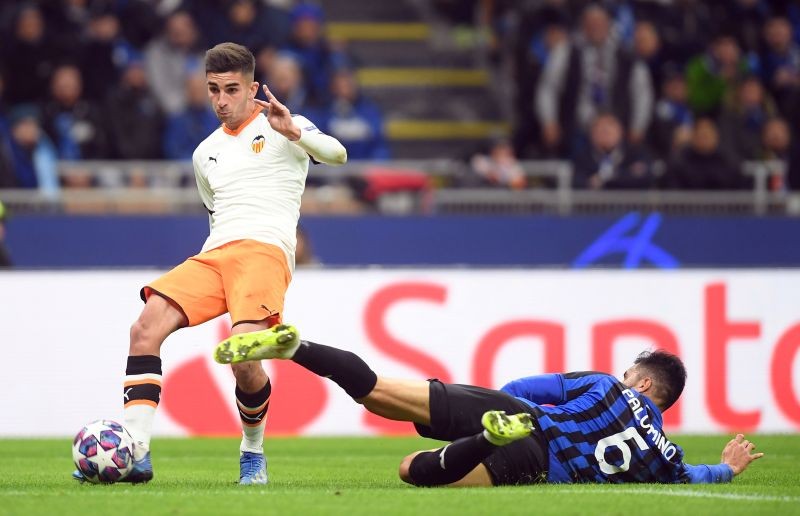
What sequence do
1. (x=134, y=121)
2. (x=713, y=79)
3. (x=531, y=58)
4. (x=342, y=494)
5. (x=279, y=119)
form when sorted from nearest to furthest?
(x=342, y=494) → (x=279, y=119) → (x=134, y=121) → (x=531, y=58) → (x=713, y=79)

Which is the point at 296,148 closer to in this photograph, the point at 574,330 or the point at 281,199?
the point at 281,199

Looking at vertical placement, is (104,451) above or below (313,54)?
below

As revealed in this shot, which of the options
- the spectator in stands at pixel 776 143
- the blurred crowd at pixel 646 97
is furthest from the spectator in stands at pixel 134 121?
the spectator in stands at pixel 776 143

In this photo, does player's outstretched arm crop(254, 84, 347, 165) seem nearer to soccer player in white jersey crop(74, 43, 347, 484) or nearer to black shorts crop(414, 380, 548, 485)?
soccer player in white jersey crop(74, 43, 347, 484)

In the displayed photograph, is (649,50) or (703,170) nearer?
(703,170)

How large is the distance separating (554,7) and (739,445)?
1106 cm

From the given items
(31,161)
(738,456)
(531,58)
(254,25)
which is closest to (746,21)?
(531,58)

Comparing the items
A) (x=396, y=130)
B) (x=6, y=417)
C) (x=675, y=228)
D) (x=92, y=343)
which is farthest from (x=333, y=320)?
(x=396, y=130)

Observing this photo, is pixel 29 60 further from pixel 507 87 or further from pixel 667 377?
pixel 667 377

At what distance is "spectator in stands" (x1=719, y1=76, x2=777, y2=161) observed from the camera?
1764 cm

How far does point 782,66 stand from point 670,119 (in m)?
2.09

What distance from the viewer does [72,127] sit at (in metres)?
15.9

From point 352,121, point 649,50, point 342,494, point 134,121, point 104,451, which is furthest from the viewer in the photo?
point 649,50

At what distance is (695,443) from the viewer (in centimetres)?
1178
